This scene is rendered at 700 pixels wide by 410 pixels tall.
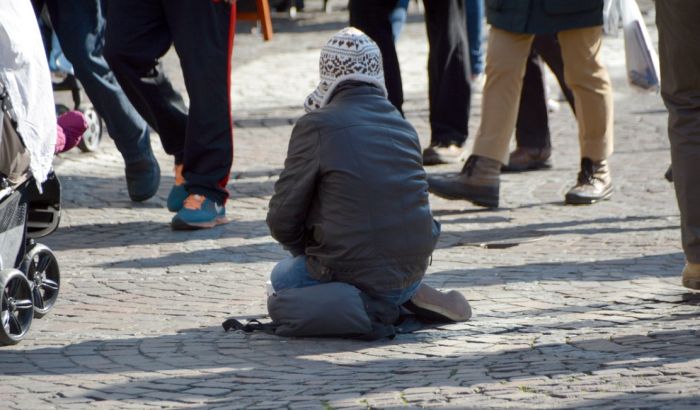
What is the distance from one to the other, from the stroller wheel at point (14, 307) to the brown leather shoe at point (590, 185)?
3613 millimetres

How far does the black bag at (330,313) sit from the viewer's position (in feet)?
17.5

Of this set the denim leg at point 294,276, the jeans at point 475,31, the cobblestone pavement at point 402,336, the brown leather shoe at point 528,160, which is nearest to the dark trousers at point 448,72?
the brown leather shoe at point 528,160

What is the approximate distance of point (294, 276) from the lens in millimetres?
5602

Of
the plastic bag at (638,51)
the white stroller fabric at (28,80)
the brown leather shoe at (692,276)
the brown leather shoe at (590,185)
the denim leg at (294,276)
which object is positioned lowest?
the brown leather shoe at (590,185)

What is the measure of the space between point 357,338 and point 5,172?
1431 mm

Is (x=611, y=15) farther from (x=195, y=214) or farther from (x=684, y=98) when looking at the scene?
(x=195, y=214)

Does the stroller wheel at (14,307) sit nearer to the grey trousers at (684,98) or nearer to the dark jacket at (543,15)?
the grey trousers at (684,98)

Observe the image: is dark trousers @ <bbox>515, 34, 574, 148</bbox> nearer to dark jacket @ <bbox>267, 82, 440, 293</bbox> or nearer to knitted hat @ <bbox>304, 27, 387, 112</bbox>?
knitted hat @ <bbox>304, 27, 387, 112</bbox>

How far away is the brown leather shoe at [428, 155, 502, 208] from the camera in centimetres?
787

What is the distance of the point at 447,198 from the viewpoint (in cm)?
796

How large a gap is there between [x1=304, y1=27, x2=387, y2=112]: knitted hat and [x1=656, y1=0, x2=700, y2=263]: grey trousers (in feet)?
3.64

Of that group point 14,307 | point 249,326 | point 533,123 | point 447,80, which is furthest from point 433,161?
point 14,307

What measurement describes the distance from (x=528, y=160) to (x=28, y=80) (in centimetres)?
439

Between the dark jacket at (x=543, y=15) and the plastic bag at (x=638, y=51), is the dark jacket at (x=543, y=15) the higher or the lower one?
the higher one
